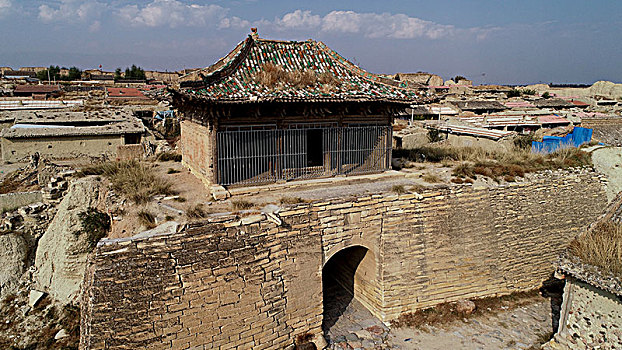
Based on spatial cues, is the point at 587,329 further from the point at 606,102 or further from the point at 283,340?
the point at 606,102

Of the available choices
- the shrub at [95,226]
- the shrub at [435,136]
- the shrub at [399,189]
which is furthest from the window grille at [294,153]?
the shrub at [435,136]

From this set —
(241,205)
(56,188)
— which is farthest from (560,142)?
(56,188)

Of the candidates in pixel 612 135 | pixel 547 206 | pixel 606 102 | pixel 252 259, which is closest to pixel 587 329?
pixel 547 206

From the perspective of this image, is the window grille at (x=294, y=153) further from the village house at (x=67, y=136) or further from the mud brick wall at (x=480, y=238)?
the village house at (x=67, y=136)

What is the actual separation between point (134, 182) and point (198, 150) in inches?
82.3

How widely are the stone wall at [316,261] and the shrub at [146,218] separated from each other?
3.33 ft

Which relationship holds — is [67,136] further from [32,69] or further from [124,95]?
[32,69]

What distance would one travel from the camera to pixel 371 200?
9.62 m

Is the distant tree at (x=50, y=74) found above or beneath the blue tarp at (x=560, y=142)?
above

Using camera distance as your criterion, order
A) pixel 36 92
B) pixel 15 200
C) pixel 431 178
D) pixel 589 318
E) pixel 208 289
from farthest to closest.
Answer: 1. pixel 36 92
2. pixel 15 200
3. pixel 431 178
4. pixel 589 318
5. pixel 208 289

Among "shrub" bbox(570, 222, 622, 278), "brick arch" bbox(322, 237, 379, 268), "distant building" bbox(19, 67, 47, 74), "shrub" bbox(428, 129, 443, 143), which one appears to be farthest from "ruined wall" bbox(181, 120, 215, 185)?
"distant building" bbox(19, 67, 47, 74)

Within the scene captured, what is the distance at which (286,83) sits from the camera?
1098 centimetres

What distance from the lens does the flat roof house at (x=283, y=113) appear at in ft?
33.8

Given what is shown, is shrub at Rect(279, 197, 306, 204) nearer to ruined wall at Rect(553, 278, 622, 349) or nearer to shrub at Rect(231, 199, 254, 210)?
shrub at Rect(231, 199, 254, 210)
